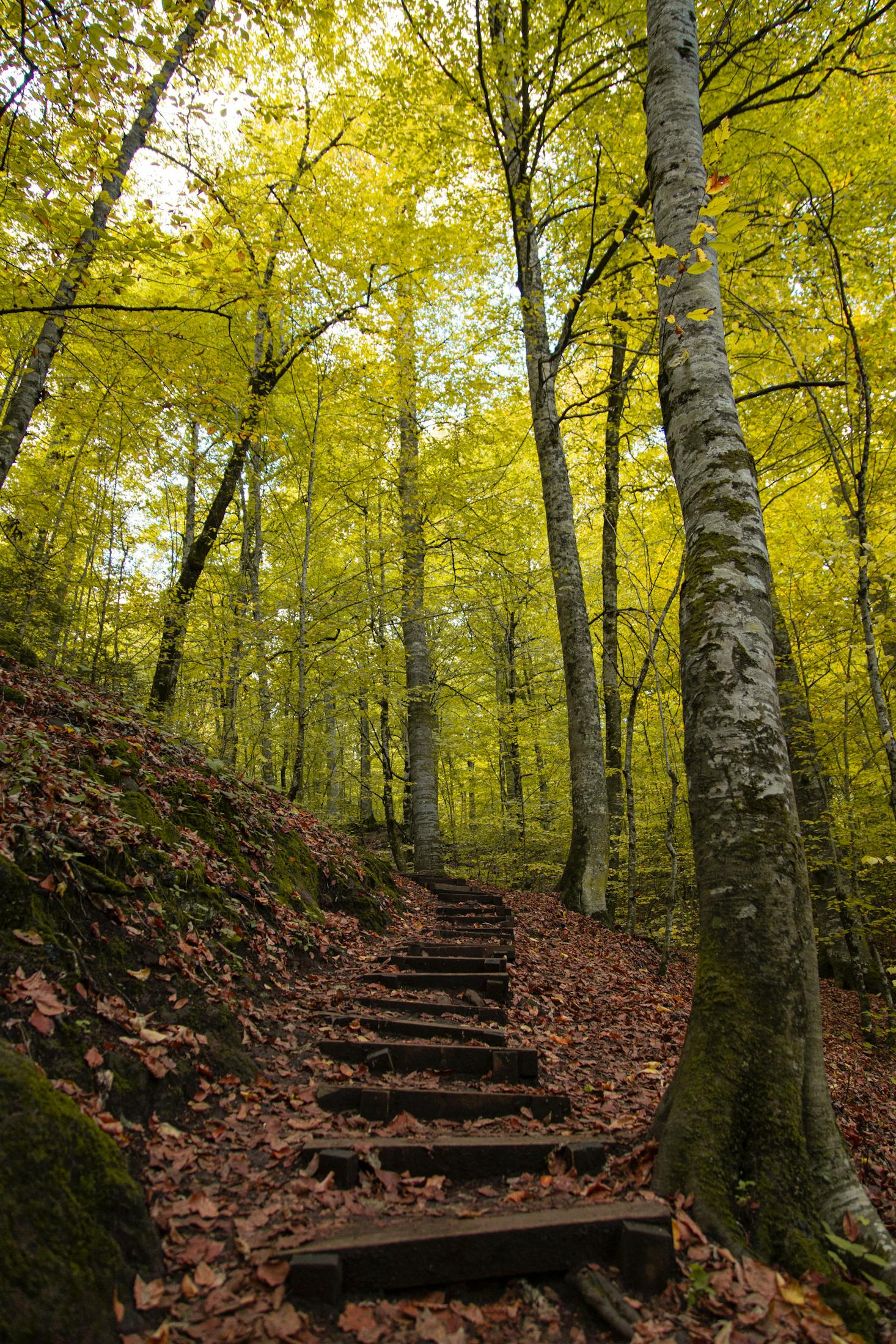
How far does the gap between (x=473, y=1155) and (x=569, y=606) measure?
296 inches

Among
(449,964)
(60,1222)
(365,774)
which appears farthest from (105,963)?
(365,774)

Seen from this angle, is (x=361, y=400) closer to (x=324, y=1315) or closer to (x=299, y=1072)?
(x=299, y=1072)

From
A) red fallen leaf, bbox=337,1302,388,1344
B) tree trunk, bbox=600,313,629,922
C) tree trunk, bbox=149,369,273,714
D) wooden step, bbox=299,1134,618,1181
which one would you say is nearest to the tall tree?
tree trunk, bbox=600,313,629,922

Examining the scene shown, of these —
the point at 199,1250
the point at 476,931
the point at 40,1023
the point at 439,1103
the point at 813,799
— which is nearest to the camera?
the point at 199,1250

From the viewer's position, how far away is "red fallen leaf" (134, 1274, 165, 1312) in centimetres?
187

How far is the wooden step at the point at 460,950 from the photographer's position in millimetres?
5676

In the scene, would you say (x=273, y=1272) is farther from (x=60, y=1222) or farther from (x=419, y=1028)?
(x=419, y=1028)

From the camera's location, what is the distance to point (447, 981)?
502 centimetres

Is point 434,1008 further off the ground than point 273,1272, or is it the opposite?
point 434,1008

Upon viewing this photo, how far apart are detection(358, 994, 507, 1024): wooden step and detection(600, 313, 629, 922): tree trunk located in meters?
6.50

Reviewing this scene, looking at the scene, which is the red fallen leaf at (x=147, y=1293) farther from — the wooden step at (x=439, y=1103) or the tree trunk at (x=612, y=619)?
the tree trunk at (x=612, y=619)

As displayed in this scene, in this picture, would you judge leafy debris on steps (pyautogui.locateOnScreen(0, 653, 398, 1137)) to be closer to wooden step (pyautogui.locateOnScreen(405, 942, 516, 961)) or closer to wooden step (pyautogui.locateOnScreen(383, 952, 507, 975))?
wooden step (pyautogui.locateOnScreen(383, 952, 507, 975))

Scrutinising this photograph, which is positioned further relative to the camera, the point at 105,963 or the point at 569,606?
the point at 569,606

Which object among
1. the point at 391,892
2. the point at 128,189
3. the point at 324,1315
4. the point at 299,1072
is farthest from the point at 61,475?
the point at 324,1315
